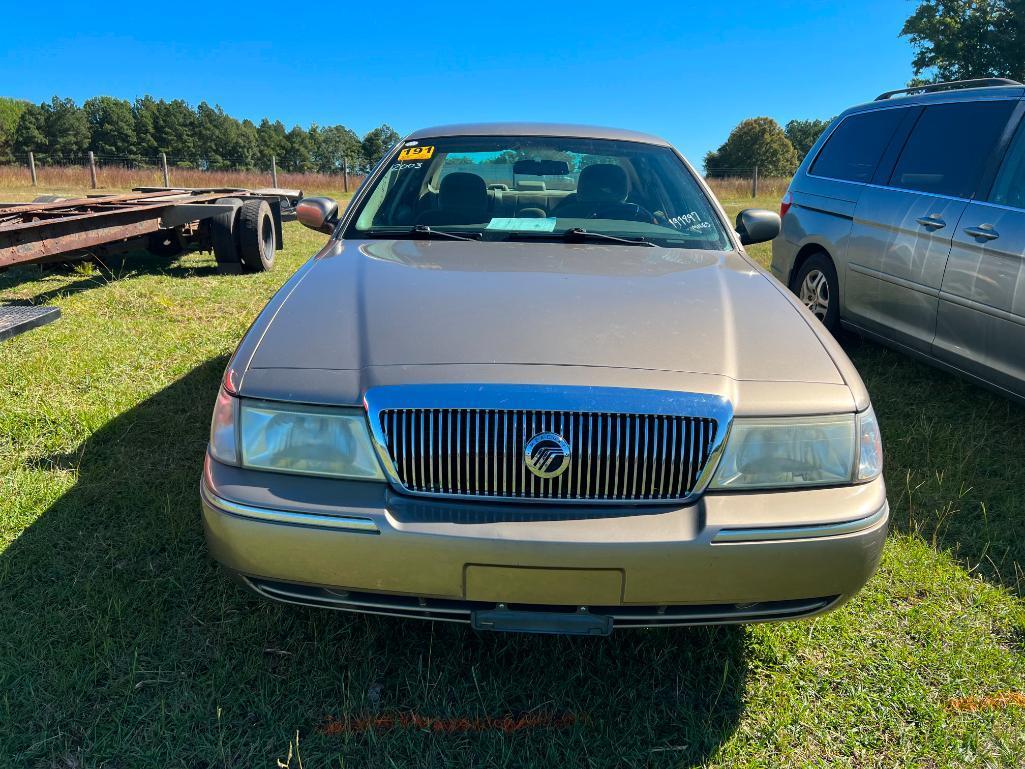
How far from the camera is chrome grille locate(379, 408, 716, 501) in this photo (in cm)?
164

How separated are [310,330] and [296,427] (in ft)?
1.10

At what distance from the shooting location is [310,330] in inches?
77.2

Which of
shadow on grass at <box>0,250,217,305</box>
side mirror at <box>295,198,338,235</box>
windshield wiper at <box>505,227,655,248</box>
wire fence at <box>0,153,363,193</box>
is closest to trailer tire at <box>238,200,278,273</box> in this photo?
shadow on grass at <box>0,250,217,305</box>

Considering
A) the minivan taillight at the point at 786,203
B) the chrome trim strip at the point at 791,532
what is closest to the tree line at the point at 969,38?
the minivan taillight at the point at 786,203

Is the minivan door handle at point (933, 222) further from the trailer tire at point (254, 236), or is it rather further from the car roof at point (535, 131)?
the trailer tire at point (254, 236)

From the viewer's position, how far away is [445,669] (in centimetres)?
205

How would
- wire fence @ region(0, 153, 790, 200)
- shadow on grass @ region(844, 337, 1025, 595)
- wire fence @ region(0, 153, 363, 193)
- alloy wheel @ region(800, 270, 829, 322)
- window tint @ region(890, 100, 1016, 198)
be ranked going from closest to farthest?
shadow on grass @ region(844, 337, 1025, 595)
window tint @ region(890, 100, 1016, 198)
alloy wheel @ region(800, 270, 829, 322)
wire fence @ region(0, 153, 363, 193)
wire fence @ region(0, 153, 790, 200)

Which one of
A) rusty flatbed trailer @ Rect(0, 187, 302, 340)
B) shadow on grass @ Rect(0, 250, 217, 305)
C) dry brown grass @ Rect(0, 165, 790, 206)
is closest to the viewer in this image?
rusty flatbed trailer @ Rect(0, 187, 302, 340)

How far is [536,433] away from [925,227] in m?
3.47

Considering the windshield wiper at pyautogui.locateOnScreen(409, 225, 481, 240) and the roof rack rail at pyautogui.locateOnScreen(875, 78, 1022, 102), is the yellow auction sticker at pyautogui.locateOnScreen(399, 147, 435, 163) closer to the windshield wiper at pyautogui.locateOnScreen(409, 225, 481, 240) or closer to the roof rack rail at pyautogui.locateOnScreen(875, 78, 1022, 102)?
the windshield wiper at pyautogui.locateOnScreen(409, 225, 481, 240)

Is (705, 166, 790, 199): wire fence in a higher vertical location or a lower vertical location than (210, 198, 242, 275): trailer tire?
higher

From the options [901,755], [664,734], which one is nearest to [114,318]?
[664,734]

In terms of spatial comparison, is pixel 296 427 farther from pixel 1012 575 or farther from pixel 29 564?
pixel 1012 575

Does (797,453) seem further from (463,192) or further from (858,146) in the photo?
(858,146)
